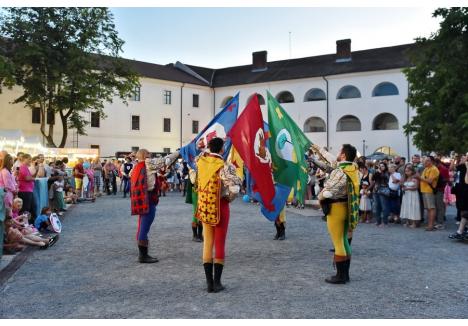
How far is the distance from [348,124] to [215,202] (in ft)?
138

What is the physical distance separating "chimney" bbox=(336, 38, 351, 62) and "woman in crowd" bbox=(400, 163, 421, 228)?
37.3 meters

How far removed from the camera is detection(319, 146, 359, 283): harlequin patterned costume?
6.80 metres

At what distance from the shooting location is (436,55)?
1031 inches

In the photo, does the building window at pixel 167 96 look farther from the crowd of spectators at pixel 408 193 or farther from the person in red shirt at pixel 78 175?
the crowd of spectators at pixel 408 193

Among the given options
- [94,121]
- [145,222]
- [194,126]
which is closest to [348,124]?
[194,126]

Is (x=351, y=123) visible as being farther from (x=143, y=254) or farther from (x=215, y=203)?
(x=215, y=203)

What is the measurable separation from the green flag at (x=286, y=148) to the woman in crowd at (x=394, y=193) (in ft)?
17.5

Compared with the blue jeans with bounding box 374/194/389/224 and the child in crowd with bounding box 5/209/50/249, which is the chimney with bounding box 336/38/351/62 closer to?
the blue jeans with bounding box 374/194/389/224

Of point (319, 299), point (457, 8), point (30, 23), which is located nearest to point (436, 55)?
point (457, 8)

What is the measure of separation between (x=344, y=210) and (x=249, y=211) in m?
10.2

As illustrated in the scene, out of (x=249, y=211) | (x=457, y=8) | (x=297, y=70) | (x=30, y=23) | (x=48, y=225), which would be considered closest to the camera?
(x=48, y=225)

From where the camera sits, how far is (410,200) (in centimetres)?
1325

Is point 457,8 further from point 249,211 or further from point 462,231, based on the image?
point 462,231

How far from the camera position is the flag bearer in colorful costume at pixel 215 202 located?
636cm
